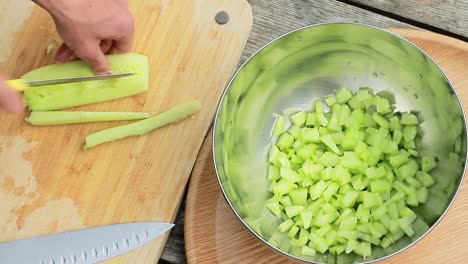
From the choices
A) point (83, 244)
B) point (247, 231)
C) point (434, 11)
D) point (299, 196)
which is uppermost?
point (434, 11)

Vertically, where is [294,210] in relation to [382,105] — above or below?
below

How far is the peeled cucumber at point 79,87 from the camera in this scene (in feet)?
5.00

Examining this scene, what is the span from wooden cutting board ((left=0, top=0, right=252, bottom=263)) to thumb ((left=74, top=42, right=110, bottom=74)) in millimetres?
90

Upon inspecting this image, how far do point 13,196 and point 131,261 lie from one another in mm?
301

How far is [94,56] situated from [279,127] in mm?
437

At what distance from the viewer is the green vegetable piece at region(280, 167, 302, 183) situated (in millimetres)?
1422

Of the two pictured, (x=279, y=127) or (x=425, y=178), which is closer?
(x=425, y=178)

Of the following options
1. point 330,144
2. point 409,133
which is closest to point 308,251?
point 330,144

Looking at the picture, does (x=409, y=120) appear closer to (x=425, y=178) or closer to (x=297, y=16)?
(x=425, y=178)

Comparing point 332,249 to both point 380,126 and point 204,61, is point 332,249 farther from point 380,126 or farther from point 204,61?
point 204,61

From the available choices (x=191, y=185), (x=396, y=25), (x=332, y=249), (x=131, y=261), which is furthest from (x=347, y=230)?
(x=396, y=25)

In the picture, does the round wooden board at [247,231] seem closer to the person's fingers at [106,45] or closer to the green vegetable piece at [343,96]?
the green vegetable piece at [343,96]

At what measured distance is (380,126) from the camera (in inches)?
57.9

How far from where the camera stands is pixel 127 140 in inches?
60.3
